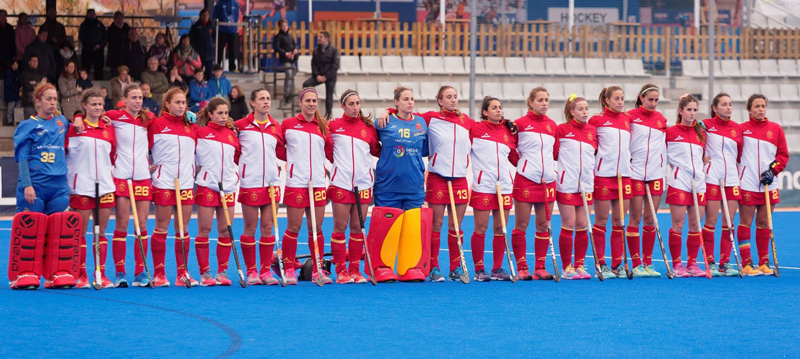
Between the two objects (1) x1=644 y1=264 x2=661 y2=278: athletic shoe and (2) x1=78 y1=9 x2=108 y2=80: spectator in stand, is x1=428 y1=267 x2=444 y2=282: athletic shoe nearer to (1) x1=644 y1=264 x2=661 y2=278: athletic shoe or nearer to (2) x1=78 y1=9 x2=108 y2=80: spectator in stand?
(1) x1=644 y1=264 x2=661 y2=278: athletic shoe

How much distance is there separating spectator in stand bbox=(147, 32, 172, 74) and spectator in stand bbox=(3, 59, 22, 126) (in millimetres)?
2239

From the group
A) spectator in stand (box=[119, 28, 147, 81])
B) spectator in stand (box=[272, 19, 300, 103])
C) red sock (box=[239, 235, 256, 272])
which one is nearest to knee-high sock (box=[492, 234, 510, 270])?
red sock (box=[239, 235, 256, 272])

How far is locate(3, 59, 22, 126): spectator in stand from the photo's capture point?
18453 millimetres

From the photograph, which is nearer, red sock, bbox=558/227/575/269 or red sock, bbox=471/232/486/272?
red sock, bbox=471/232/486/272

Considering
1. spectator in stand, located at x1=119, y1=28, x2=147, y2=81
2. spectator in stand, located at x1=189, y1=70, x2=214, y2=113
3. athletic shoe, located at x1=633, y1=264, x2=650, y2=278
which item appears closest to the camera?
athletic shoe, located at x1=633, y1=264, x2=650, y2=278

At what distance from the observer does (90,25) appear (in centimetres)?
1916

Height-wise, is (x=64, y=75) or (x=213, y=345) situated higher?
(x=64, y=75)

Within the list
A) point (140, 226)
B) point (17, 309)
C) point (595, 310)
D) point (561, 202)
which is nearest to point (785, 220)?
point (561, 202)

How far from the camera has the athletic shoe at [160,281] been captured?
29.2 feet

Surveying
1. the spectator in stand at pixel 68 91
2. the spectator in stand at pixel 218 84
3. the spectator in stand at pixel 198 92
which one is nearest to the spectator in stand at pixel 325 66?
the spectator in stand at pixel 218 84

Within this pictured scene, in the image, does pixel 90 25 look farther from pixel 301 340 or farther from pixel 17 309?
pixel 301 340

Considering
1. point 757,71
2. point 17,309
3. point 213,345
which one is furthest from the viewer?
point 757,71

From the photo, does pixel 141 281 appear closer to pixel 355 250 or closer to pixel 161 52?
pixel 355 250

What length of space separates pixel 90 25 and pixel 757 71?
45.7ft
